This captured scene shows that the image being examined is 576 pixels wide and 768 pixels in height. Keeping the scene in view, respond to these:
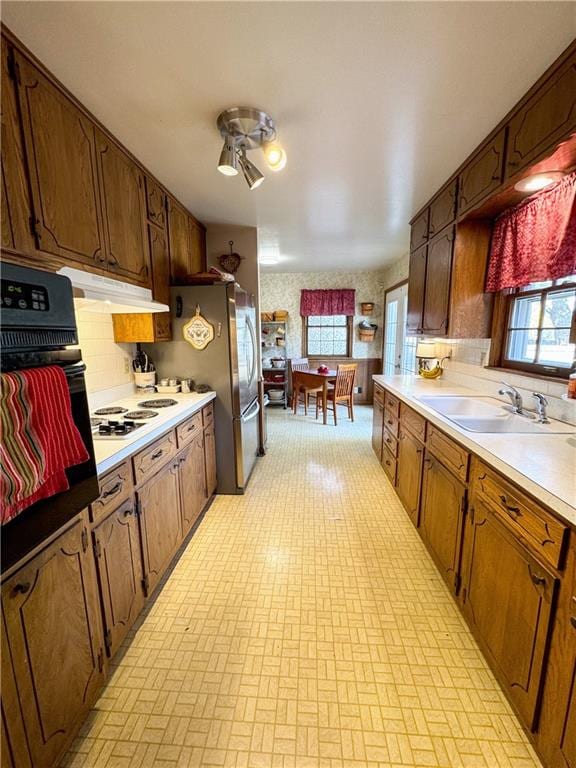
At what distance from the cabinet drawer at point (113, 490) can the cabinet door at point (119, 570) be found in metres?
0.04

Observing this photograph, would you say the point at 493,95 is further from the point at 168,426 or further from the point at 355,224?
the point at 168,426

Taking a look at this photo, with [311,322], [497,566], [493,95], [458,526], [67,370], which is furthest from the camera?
[311,322]

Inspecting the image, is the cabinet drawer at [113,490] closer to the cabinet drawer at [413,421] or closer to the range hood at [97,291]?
the range hood at [97,291]

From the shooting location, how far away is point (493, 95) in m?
1.34

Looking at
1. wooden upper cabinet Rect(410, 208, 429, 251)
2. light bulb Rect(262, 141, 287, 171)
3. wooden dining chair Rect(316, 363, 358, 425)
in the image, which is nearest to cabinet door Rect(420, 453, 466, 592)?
light bulb Rect(262, 141, 287, 171)

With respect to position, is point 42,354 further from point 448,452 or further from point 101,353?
point 448,452

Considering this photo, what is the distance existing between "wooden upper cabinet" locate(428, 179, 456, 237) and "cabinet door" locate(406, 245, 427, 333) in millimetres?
228

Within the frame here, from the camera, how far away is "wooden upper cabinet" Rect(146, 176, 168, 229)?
2.00 m

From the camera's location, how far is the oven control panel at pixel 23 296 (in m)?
0.74

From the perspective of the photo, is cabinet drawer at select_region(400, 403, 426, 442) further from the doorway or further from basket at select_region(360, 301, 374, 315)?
basket at select_region(360, 301, 374, 315)

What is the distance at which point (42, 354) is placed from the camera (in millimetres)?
850

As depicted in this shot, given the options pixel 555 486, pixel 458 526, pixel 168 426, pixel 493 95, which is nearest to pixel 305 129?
pixel 493 95

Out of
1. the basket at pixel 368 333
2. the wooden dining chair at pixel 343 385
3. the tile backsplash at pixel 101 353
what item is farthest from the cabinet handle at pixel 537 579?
the basket at pixel 368 333

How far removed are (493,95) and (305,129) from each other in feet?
2.73
